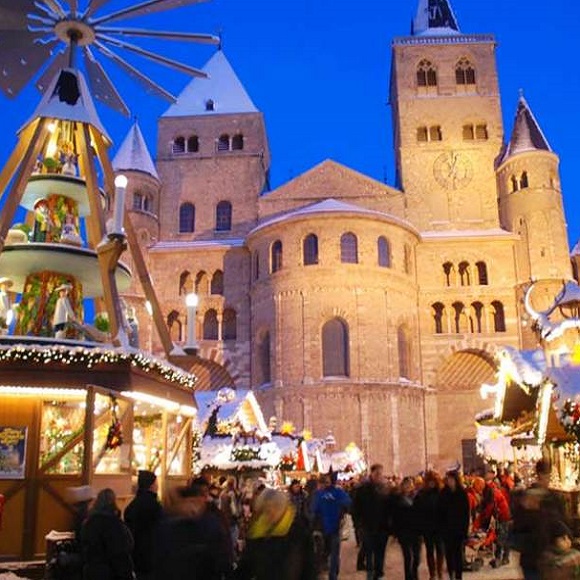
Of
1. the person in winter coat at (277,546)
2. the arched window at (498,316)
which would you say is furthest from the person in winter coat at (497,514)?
the arched window at (498,316)

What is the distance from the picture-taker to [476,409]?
1497 inches

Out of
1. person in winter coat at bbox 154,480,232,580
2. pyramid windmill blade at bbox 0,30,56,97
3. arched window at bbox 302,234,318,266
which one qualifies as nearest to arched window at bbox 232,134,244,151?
arched window at bbox 302,234,318,266

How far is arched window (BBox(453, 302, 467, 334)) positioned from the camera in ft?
128

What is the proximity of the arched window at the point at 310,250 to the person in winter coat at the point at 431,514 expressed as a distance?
27.1m

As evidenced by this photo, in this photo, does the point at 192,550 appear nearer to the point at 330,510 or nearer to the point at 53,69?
the point at 330,510

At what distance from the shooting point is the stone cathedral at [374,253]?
35.3m

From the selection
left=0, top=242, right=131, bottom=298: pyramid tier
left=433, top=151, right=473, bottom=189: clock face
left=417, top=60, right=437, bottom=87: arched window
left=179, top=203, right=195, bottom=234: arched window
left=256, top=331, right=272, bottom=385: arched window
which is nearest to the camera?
left=0, top=242, right=131, bottom=298: pyramid tier

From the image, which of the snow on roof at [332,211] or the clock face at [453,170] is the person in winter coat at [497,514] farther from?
Answer: the clock face at [453,170]

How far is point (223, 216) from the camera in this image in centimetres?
4322

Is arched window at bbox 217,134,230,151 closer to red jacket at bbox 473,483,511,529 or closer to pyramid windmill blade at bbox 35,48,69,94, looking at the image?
pyramid windmill blade at bbox 35,48,69,94

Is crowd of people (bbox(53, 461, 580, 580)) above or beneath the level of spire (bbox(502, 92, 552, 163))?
beneath

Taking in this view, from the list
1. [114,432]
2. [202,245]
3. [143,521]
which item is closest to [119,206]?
[114,432]

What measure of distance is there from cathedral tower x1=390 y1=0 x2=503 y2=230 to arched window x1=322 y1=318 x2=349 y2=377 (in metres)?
8.88

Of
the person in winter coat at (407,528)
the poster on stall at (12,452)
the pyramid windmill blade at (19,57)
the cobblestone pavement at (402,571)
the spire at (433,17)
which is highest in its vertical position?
the spire at (433,17)
